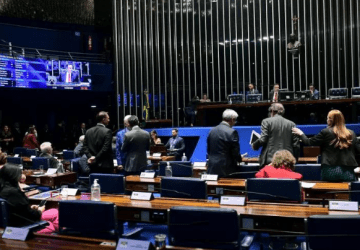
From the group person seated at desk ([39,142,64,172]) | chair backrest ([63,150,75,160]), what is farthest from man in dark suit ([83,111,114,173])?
chair backrest ([63,150,75,160])

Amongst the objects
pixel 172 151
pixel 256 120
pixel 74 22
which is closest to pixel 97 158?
pixel 172 151

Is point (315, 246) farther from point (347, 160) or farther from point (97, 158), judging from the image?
point (97, 158)

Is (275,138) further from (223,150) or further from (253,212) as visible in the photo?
(253,212)

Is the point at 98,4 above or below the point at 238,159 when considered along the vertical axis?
above

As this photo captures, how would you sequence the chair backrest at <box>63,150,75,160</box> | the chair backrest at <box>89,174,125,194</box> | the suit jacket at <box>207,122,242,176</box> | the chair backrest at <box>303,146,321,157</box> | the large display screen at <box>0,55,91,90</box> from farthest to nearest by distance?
the large display screen at <box>0,55,91,90</box>, the chair backrest at <box>63,150,75,160</box>, the chair backrest at <box>303,146,321,157</box>, the suit jacket at <box>207,122,242,176</box>, the chair backrest at <box>89,174,125,194</box>

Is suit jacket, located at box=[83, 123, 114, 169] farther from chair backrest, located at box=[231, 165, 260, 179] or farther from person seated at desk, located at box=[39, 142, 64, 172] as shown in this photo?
chair backrest, located at box=[231, 165, 260, 179]

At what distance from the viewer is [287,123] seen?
190 inches

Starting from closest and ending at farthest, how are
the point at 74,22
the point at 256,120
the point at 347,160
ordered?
the point at 347,160, the point at 256,120, the point at 74,22

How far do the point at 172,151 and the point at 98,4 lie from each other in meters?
11.4

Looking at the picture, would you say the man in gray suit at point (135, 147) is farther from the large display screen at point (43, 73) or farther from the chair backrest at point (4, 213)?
the large display screen at point (43, 73)

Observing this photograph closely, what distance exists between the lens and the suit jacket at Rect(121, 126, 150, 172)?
556 cm

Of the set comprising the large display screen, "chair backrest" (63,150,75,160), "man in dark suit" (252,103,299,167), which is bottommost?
"chair backrest" (63,150,75,160)

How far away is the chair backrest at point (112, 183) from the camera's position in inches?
172

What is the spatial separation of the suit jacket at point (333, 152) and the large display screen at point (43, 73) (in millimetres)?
10741
